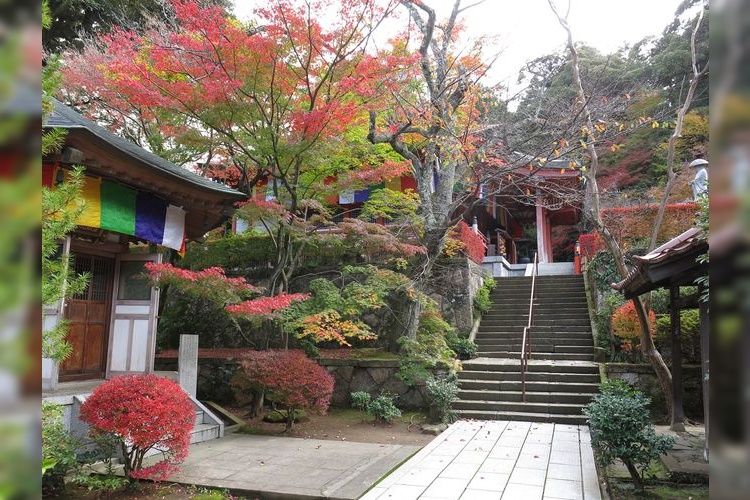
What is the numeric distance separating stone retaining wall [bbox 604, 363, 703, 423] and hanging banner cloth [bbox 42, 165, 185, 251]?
27.9 ft

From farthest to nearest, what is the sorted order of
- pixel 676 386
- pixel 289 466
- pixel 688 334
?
pixel 688 334
pixel 676 386
pixel 289 466

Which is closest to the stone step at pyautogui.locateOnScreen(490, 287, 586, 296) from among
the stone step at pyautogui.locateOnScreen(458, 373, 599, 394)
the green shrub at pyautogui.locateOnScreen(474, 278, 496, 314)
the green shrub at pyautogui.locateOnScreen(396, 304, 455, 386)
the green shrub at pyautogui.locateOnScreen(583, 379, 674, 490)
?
the green shrub at pyautogui.locateOnScreen(474, 278, 496, 314)

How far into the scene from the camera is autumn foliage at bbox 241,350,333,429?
8.15m

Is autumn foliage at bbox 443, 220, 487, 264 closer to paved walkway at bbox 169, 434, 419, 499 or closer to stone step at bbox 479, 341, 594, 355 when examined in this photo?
stone step at bbox 479, 341, 594, 355

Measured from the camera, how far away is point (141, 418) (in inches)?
207

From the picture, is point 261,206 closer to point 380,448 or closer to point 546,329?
point 380,448

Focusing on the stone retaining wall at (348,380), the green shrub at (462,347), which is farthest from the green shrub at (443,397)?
the green shrub at (462,347)

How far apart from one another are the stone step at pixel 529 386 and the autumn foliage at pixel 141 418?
6164 millimetres

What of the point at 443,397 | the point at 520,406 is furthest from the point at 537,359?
the point at 443,397

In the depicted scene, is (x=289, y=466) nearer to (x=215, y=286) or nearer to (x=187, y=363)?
(x=187, y=363)

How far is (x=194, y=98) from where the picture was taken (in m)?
8.87

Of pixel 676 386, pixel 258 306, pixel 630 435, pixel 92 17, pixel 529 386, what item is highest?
pixel 92 17

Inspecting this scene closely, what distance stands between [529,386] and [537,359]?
5.71ft

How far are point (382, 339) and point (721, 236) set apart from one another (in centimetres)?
1230
